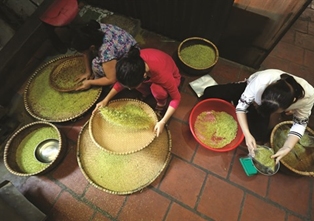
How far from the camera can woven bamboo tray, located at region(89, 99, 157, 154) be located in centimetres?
148

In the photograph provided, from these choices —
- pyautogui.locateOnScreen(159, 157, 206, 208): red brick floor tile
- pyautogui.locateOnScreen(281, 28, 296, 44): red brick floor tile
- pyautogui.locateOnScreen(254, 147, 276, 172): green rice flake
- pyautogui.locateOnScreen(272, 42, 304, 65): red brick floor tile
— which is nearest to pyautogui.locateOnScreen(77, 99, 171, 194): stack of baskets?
pyautogui.locateOnScreen(159, 157, 206, 208): red brick floor tile

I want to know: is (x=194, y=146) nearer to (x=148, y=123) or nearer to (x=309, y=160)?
(x=148, y=123)

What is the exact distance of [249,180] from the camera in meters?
1.62

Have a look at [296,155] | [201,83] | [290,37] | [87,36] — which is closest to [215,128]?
[201,83]

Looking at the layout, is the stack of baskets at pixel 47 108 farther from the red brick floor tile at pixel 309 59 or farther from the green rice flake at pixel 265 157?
the red brick floor tile at pixel 309 59

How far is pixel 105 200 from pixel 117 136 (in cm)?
50

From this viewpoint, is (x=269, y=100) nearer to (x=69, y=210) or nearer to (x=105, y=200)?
(x=105, y=200)

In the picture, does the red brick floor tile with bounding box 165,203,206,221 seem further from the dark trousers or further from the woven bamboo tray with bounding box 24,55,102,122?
the woven bamboo tray with bounding box 24,55,102,122

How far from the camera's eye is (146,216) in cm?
152

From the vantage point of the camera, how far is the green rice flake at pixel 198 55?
2.02 meters

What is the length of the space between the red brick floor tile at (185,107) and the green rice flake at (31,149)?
106 centimetres

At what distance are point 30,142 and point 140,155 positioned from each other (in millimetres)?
903

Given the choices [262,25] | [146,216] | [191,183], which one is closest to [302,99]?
[262,25]

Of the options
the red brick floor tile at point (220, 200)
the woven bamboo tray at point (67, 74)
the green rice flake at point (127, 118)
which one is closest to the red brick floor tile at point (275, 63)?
the red brick floor tile at point (220, 200)
